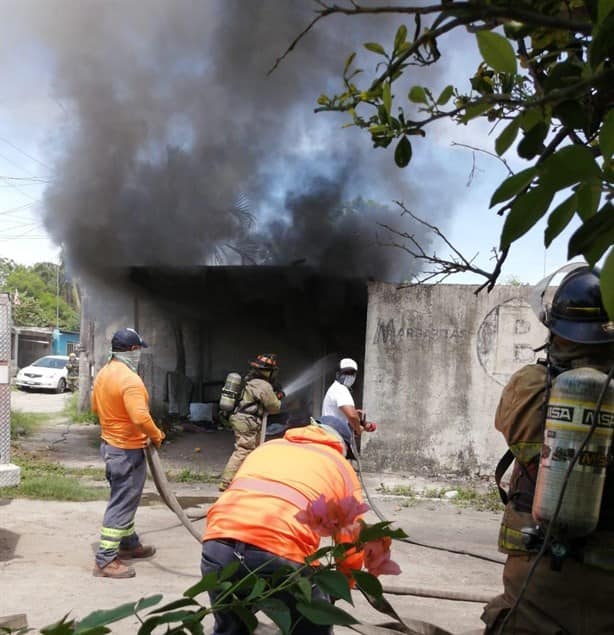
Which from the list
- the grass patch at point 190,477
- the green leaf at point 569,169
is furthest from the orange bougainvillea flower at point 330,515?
the grass patch at point 190,477

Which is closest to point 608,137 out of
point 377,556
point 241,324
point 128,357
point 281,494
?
point 377,556

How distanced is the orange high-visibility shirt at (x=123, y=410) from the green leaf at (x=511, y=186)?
4.31 m

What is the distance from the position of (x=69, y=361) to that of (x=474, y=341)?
18720mm

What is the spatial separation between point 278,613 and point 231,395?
20.5ft

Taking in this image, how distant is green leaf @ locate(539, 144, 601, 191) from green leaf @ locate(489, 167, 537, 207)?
4cm

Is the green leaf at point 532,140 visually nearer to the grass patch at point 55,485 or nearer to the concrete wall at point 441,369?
the grass patch at point 55,485

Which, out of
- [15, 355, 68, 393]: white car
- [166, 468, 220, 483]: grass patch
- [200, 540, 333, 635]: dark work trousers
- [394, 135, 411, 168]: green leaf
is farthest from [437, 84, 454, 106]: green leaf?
[15, 355, 68, 393]: white car

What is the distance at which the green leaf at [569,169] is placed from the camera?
646mm

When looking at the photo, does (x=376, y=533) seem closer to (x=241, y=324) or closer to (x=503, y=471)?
(x=503, y=471)

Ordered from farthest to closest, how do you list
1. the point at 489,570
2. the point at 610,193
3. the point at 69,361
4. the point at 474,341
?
the point at 69,361, the point at 474,341, the point at 489,570, the point at 610,193

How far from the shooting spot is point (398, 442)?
8078 mm

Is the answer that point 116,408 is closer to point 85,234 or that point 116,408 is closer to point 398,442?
point 398,442

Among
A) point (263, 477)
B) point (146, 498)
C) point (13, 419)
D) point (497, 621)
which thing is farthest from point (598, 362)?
point (13, 419)

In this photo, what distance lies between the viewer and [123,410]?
4840 millimetres
